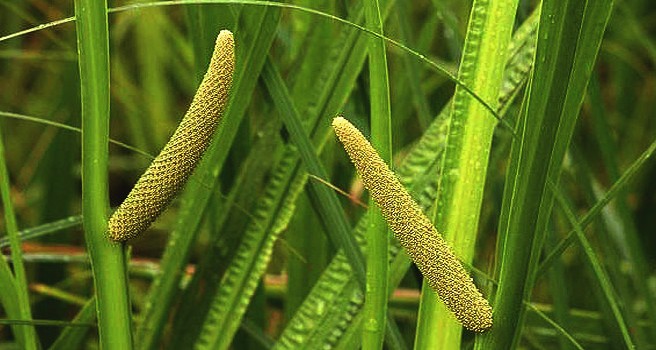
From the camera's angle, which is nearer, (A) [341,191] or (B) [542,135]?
(B) [542,135]

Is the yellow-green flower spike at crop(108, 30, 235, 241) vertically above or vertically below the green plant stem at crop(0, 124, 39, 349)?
above

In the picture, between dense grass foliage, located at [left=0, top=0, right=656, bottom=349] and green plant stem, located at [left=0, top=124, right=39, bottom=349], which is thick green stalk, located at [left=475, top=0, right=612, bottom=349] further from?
green plant stem, located at [left=0, top=124, right=39, bottom=349]

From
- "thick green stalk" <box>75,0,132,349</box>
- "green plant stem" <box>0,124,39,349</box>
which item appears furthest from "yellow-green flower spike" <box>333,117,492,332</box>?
"green plant stem" <box>0,124,39,349</box>

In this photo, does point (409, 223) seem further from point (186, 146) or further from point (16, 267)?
point (16, 267)

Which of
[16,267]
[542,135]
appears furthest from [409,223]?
[16,267]

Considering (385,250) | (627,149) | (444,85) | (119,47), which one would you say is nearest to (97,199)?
(385,250)

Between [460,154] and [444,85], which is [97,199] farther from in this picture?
[444,85]

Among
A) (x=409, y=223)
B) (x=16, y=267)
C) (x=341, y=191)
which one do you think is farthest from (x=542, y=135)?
(x=16, y=267)
